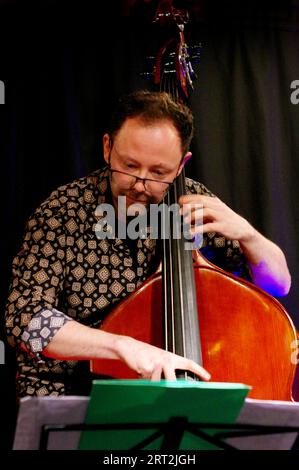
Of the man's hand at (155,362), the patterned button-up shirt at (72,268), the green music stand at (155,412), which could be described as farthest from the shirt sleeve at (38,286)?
the green music stand at (155,412)

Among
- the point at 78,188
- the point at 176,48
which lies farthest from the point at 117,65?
the point at 78,188

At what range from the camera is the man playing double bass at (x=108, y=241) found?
1.89 metres

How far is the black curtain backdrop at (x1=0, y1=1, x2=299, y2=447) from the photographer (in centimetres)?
257

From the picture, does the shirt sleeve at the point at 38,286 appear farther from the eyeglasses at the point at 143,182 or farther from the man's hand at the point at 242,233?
the man's hand at the point at 242,233

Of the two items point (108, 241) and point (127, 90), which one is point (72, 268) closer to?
point (108, 241)

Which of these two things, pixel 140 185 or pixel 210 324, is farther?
pixel 140 185

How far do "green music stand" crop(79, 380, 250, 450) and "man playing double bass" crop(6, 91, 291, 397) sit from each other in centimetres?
59

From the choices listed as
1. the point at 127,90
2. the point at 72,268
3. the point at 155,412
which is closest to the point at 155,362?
the point at 155,412

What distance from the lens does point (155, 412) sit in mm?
1169

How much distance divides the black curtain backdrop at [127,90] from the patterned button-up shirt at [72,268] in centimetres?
54

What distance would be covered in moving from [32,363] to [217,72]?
150 cm

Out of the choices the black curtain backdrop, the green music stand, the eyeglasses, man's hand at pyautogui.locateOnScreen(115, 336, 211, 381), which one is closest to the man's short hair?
the eyeglasses

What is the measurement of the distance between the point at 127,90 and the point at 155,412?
1749mm

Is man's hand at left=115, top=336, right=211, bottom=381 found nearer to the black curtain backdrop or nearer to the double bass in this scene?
the double bass
